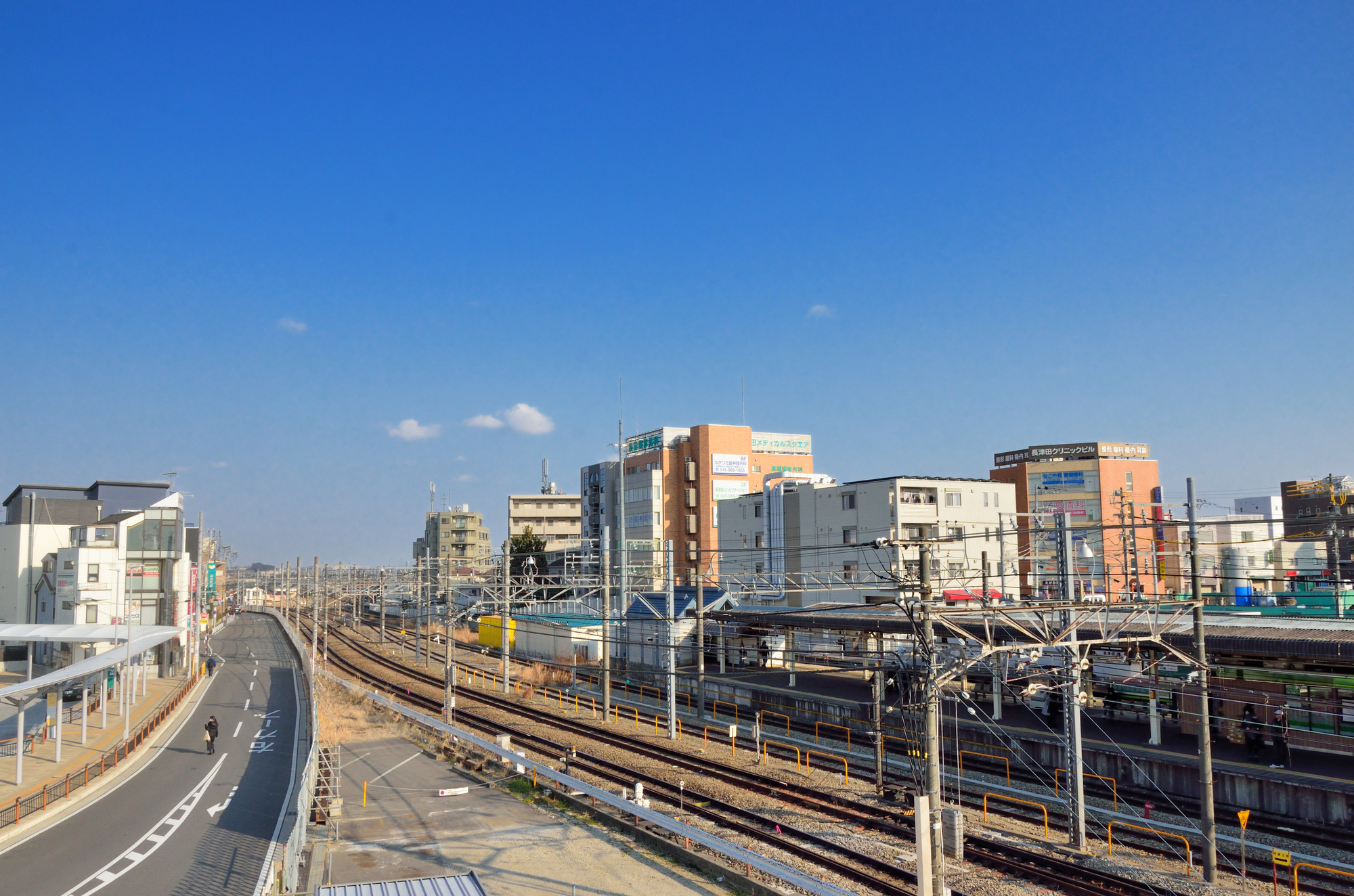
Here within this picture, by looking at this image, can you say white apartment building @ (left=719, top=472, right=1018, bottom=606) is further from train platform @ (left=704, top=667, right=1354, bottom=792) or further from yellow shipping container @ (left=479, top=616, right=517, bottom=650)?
yellow shipping container @ (left=479, top=616, right=517, bottom=650)

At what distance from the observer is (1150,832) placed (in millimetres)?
16062

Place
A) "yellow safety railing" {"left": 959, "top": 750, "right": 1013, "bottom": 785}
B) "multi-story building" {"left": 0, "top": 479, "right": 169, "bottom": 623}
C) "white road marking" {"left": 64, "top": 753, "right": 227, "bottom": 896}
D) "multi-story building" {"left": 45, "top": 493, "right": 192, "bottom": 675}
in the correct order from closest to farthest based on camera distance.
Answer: "white road marking" {"left": 64, "top": 753, "right": 227, "bottom": 896} → "yellow safety railing" {"left": 959, "top": 750, "right": 1013, "bottom": 785} → "multi-story building" {"left": 45, "top": 493, "right": 192, "bottom": 675} → "multi-story building" {"left": 0, "top": 479, "right": 169, "bottom": 623}

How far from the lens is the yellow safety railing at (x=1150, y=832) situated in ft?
46.3

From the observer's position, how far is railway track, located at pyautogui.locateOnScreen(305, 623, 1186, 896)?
13391mm

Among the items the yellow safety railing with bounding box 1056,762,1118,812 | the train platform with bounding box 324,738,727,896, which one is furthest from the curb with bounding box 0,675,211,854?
the yellow safety railing with bounding box 1056,762,1118,812

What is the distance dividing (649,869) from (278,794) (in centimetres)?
996

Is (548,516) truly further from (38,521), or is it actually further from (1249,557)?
(1249,557)

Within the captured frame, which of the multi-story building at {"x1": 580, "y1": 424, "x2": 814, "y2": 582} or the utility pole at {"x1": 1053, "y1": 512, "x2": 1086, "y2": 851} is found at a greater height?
the multi-story building at {"x1": 580, "y1": 424, "x2": 814, "y2": 582}

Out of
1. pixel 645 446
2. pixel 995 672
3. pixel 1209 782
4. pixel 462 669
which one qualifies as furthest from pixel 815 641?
pixel 645 446

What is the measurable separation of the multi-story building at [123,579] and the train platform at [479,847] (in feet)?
77.0

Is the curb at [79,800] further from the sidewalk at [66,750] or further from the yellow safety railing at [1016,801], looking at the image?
the yellow safety railing at [1016,801]

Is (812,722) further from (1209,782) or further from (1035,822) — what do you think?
(1209,782)

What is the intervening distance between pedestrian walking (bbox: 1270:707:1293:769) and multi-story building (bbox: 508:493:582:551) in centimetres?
7684

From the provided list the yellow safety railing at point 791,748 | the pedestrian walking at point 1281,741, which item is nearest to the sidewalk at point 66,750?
the yellow safety railing at point 791,748
